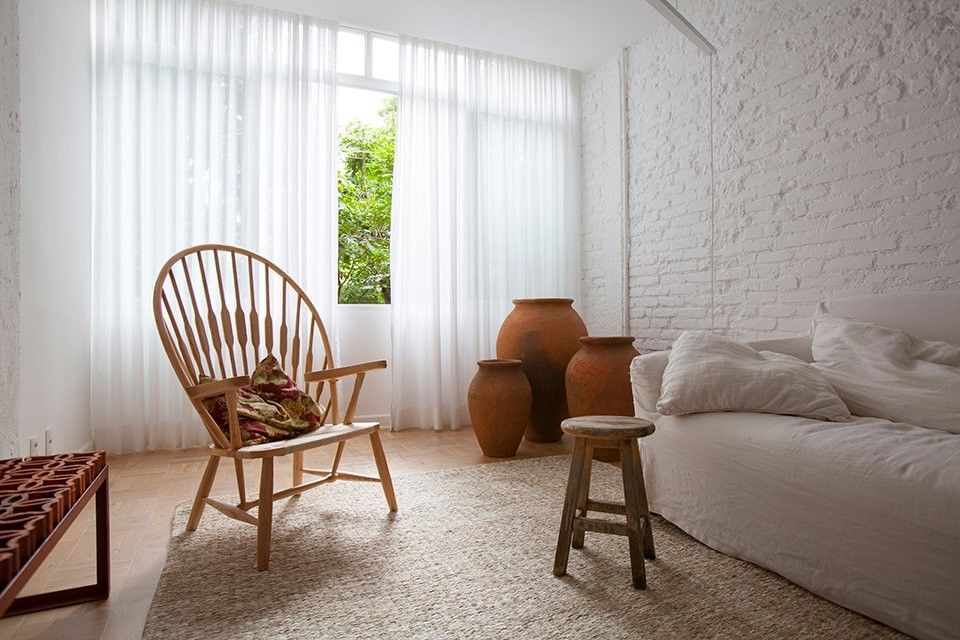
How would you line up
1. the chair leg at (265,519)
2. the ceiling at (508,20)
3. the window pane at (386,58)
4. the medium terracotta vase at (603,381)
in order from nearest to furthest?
the chair leg at (265,519), the medium terracotta vase at (603,381), the ceiling at (508,20), the window pane at (386,58)

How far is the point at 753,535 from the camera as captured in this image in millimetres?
1667

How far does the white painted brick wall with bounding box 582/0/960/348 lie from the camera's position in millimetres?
2348

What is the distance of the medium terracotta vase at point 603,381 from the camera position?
296 centimetres

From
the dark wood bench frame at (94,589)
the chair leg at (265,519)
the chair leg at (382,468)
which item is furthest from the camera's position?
the chair leg at (382,468)

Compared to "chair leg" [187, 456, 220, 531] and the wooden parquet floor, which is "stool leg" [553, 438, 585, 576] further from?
"chair leg" [187, 456, 220, 531]

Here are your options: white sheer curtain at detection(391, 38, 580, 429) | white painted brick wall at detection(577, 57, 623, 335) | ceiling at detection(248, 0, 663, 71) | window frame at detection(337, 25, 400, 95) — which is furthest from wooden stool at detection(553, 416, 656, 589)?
window frame at detection(337, 25, 400, 95)

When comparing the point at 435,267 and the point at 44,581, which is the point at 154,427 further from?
Answer: the point at 435,267

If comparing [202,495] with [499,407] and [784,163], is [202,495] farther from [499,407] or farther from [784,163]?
[784,163]

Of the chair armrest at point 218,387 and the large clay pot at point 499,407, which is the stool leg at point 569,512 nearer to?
the chair armrest at point 218,387

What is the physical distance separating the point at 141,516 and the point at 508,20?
3.52 m

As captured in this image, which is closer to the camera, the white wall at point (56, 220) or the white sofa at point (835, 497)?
the white sofa at point (835, 497)

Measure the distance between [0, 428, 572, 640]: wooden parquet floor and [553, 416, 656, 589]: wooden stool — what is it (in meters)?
0.89

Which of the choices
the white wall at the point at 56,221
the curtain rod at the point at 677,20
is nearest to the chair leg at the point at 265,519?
the white wall at the point at 56,221

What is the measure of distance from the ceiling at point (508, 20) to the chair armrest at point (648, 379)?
254cm
